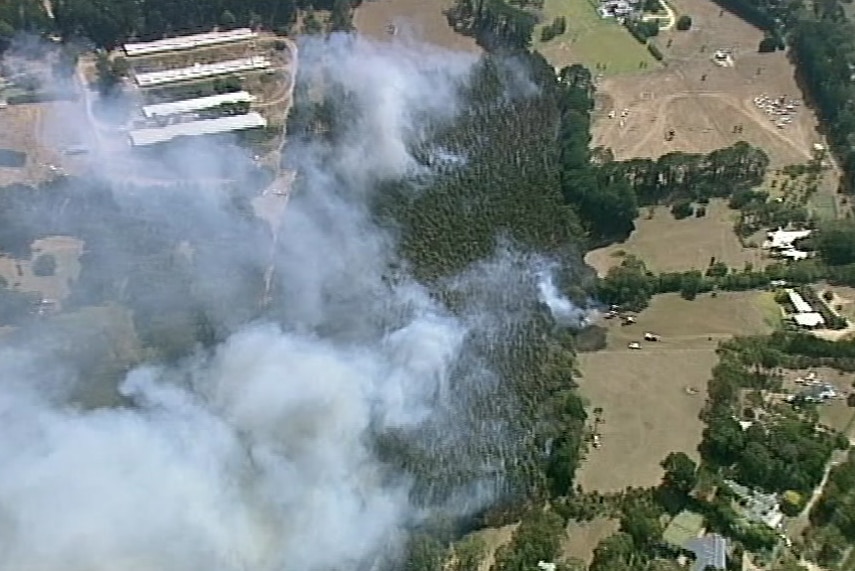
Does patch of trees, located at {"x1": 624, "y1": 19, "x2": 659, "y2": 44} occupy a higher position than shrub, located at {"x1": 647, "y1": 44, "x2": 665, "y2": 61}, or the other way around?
patch of trees, located at {"x1": 624, "y1": 19, "x2": 659, "y2": 44}

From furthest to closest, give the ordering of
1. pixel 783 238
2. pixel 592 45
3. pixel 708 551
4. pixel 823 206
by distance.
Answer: pixel 592 45, pixel 823 206, pixel 783 238, pixel 708 551

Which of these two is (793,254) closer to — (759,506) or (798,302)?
(798,302)

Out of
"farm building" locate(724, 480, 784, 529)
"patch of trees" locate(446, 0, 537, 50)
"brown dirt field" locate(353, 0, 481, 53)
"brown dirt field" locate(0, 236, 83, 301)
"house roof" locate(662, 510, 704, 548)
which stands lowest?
"house roof" locate(662, 510, 704, 548)

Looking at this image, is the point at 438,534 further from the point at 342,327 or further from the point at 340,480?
the point at 342,327

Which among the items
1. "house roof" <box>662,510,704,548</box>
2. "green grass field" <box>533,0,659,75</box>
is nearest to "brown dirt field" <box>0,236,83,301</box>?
"house roof" <box>662,510,704,548</box>

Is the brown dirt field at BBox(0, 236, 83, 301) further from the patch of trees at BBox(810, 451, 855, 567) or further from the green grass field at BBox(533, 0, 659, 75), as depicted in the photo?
the patch of trees at BBox(810, 451, 855, 567)

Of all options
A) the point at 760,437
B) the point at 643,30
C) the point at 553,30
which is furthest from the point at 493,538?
the point at 643,30

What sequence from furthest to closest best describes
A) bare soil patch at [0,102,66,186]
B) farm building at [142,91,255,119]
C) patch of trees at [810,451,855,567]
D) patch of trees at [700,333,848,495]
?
1. farm building at [142,91,255,119]
2. bare soil patch at [0,102,66,186]
3. patch of trees at [700,333,848,495]
4. patch of trees at [810,451,855,567]
